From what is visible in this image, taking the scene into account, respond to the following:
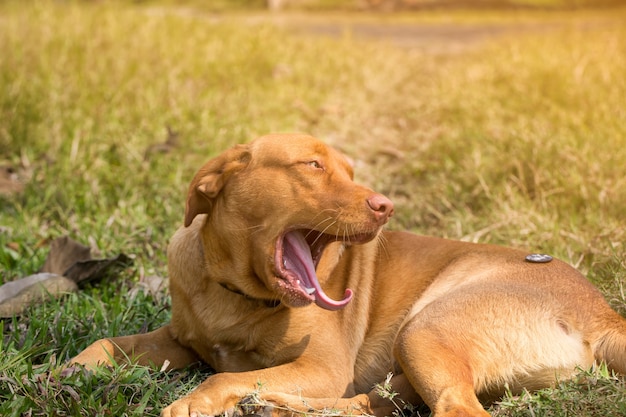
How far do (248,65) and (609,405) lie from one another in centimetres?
770

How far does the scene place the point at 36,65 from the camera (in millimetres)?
7023

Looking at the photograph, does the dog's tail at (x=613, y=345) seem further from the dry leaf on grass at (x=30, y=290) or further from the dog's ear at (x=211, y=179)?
the dry leaf on grass at (x=30, y=290)

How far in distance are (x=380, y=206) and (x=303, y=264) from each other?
48cm

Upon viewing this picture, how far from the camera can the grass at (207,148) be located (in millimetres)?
3535

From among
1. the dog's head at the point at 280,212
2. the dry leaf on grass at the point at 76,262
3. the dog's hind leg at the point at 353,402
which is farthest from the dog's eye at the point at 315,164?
the dry leaf on grass at the point at 76,262

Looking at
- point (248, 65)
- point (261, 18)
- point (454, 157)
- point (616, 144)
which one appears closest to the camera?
point (616, 144)

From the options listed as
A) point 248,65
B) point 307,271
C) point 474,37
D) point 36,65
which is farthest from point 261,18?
point 307,271

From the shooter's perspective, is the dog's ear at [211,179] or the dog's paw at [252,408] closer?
the dog's paw at [252,408]

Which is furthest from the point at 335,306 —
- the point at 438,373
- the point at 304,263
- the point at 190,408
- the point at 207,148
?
the point at 207,148

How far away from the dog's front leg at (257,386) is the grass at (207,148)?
0.65 ft

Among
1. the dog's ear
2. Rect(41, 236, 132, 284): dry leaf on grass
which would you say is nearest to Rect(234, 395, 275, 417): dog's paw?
the dog's ear

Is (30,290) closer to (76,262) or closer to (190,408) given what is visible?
(76,262)

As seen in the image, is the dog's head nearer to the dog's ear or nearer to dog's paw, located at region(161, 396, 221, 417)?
the dog's ear

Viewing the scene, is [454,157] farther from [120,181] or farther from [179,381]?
[179,381]
